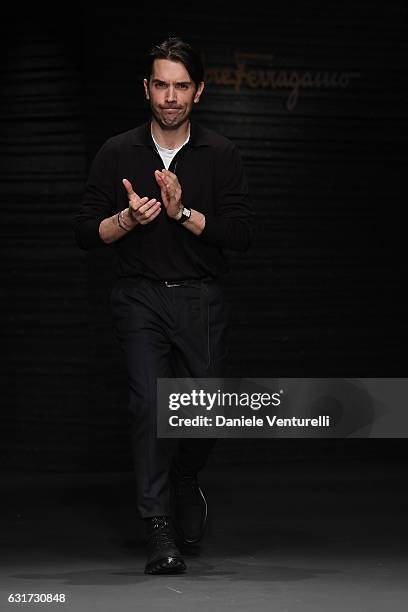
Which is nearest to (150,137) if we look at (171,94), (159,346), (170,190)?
(171,94)

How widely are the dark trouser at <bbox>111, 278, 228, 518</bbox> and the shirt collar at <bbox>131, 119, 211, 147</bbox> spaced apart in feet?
1.60

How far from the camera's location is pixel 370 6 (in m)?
8.12

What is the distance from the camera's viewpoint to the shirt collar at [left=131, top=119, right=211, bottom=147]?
5305 mm

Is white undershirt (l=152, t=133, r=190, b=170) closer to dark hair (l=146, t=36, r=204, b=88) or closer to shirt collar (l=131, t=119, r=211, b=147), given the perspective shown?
shirt collar (l=131, t=119, r=211, b=147)

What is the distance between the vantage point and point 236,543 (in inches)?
222

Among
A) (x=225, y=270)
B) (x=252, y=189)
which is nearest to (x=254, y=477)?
(x=252, y=189)

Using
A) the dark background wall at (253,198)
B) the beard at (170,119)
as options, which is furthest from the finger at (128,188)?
the dark background wall at (253,198)

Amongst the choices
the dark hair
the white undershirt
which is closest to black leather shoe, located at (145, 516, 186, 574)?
the white undershirt

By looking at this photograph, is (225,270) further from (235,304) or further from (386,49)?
(386,49)

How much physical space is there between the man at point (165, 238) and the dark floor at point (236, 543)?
11.1 inches

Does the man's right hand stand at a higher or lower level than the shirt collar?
lower

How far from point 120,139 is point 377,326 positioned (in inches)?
126

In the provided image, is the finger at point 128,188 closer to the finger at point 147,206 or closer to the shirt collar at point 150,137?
the finger at point 147,206

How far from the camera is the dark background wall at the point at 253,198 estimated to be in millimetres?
7723
